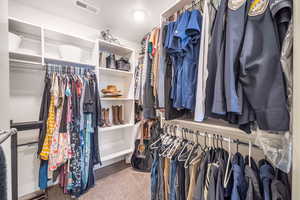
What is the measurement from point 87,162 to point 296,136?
77.0 inches

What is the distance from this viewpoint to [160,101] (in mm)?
1042

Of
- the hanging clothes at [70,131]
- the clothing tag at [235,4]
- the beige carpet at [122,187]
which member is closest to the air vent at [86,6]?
the hanging clothes at [70,131]

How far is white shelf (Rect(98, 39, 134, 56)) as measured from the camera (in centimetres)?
207

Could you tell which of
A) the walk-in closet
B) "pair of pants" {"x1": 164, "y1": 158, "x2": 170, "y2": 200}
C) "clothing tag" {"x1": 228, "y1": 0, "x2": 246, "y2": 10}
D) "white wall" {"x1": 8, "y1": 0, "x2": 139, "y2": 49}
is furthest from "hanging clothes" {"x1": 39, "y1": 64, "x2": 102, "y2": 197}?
"clothing tag" {"x1": 228, "y1": 0, "x2": 246, "y2": 10}

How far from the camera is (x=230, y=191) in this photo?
695 millimetres

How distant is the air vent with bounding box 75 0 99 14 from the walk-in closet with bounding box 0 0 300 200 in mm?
13

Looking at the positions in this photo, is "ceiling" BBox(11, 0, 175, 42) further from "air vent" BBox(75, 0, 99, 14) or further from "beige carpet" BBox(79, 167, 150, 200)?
"beige carpet" BBox(79, 167, 150, 200)

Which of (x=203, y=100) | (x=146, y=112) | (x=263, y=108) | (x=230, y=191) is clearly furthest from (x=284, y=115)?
(x=146, y=112)

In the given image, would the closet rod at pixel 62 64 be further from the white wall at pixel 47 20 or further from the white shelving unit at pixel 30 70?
the white wall at pixel 47 20

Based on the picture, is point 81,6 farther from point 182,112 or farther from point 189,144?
point 189,144

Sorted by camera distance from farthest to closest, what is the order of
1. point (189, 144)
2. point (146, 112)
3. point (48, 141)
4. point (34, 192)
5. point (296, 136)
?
point (34, 192), point (48, 141), point (146, 112), point (189, 144), point (296, 136)

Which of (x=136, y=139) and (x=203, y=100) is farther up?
(x=203, y=100)

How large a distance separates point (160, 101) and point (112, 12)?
5.41 ft

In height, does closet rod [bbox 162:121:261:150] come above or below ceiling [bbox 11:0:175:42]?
below
